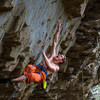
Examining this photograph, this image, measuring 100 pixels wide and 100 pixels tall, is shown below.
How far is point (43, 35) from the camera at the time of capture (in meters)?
5.57

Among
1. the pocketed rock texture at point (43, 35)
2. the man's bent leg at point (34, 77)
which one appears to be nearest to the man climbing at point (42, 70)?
the man's bent leg at point (34, 77)

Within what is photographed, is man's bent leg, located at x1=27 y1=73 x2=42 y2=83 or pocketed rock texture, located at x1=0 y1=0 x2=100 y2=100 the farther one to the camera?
man's bent leg, located at x1=27 y1=73 x2=42 y2=83

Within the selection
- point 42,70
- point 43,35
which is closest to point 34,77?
point 42,70

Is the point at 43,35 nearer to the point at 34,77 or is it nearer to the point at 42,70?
the point at 42,70

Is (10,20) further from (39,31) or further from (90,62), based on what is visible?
(90,62)

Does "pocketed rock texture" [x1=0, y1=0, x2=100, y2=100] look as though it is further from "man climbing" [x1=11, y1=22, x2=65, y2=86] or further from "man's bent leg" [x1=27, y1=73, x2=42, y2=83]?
"man's bent leg" [x1=27, y1=73, x2=42, y2=83]

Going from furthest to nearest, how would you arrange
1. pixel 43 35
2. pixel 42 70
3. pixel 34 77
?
pixel 43 35 < pixel 42 70 < pixel 34 77

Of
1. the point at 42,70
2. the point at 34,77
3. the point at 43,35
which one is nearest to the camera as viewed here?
the point at 34,77

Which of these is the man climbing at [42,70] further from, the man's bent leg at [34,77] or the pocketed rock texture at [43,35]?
the pocketed rock texture at [43,35]

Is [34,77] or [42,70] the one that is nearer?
[34,77]

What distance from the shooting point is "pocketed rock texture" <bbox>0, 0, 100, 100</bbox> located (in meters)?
4.09

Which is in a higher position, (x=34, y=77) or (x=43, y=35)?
(x=43, y=35)

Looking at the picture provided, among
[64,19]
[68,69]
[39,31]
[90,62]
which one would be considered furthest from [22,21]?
[90,62]

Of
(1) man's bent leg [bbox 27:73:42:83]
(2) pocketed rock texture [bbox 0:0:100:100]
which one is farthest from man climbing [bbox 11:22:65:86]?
(2) pocketed rock texture [bbox 0:0:100:100]
